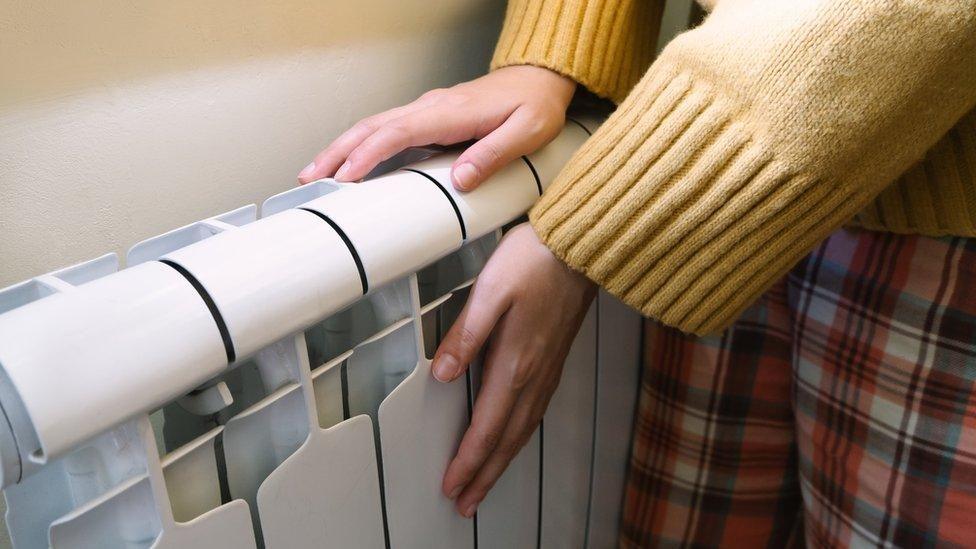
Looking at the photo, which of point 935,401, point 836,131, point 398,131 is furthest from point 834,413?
point 398,131

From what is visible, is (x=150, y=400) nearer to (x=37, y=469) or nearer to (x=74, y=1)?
(x=37, y=469)

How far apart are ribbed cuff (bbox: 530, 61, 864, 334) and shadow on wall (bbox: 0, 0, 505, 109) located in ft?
0.65

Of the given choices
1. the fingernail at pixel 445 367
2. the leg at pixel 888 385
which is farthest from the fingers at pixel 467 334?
the leg at pixel 888 385

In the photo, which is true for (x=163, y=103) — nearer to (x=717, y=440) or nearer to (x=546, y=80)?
(x=546, y=80)

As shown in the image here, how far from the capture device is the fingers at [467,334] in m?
0.44

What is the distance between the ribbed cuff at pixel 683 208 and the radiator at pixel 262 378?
0.06m

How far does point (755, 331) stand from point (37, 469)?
60 centimetres

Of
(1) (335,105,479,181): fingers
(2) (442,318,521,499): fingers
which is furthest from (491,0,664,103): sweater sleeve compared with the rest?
(2) (442,318,521,499): fingers

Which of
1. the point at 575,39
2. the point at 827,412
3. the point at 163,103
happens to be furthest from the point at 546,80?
the point at 827,412

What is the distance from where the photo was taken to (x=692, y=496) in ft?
2.53

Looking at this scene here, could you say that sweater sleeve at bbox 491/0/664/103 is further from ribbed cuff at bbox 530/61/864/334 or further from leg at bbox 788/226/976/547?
leg at bbox 788/226/976/547

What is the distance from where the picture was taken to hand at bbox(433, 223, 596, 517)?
1.48 ft

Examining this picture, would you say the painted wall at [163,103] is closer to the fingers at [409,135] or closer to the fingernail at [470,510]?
the fingers at [409,135]

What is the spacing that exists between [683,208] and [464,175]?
5.3 inches
